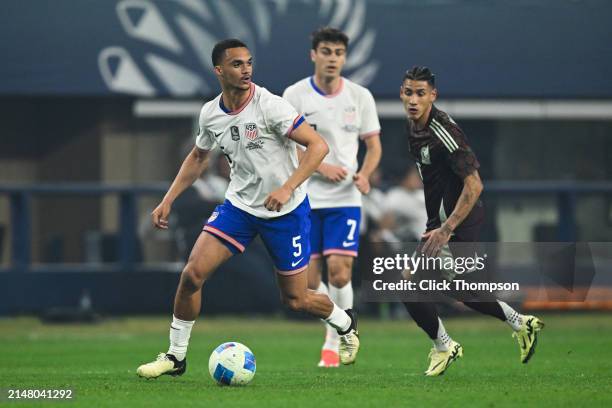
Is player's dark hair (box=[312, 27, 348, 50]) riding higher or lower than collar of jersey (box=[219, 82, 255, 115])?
higher

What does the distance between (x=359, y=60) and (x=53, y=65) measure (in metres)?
3.63

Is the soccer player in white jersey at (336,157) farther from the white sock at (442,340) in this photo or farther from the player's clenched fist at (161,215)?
the player's clenched fist at (161,215)

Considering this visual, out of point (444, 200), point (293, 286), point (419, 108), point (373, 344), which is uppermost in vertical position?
point (419, 108)

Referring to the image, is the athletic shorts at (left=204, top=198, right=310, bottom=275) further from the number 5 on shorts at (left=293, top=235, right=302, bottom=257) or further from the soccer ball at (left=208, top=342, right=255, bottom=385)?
the soccer ball at (left=208, top=342, right=255, bottom=385)

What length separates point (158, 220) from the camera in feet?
31.7

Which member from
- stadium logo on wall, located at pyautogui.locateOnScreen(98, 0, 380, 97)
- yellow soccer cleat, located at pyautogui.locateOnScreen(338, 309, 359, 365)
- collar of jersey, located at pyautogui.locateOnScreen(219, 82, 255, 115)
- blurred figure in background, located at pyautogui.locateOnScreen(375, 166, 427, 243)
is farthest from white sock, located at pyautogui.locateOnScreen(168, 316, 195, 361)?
blurred figure in background, located at pyautogui.locateOnScreen(375, 166, 427, 243)

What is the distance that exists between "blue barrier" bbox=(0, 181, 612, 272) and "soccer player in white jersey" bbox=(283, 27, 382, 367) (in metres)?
5.13

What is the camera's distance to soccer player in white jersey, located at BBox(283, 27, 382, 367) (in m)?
11.7

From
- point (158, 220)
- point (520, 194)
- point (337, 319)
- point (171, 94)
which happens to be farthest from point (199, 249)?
point (520, 194)

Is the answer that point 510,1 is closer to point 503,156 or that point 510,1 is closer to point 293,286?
point 503,156

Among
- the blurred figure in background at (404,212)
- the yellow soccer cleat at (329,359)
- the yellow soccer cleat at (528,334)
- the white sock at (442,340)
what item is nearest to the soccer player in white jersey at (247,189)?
the white sock at (442,340)

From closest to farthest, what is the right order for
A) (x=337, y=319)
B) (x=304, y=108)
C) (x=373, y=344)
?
(x=337, y=319) < (x=304, y=108) < (x=373, y=344)

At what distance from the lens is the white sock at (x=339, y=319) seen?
33.0 feet

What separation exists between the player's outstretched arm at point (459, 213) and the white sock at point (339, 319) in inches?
31.7
